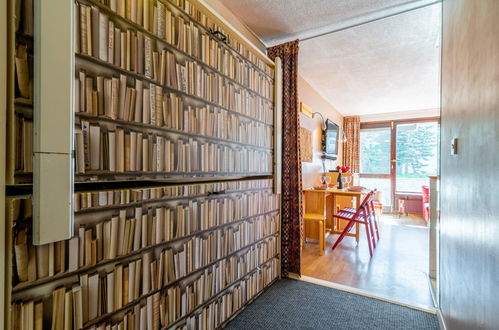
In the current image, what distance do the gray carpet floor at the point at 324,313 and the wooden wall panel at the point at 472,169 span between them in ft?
1.04

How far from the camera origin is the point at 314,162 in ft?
13.9

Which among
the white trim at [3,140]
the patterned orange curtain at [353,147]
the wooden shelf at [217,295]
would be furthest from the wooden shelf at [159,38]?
the patterned orange curtain at [353,147]

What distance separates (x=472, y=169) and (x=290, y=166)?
5.18 feet

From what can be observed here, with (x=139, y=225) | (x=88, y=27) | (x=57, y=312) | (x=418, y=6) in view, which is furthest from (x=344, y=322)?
(x=418, y=6)

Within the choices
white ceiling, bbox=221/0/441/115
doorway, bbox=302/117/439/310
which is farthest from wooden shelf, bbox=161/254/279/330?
white ceiling, bbox=221/0/441/115

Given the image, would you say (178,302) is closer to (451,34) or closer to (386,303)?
(386,303)

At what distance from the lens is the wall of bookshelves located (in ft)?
2.67

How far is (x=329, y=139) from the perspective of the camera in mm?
4812

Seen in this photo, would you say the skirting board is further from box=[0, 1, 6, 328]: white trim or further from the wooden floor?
box=[0, 1, 6, 328]: white trim

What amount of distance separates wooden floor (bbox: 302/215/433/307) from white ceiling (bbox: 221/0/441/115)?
8.40 ft

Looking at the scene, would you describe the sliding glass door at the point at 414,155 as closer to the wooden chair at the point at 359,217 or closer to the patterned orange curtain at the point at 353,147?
the patterned orange curtain at the point at 353,147

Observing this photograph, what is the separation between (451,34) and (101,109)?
2112mm

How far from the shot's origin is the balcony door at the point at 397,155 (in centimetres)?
571

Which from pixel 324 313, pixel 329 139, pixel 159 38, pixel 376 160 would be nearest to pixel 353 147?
pixel 376 160
